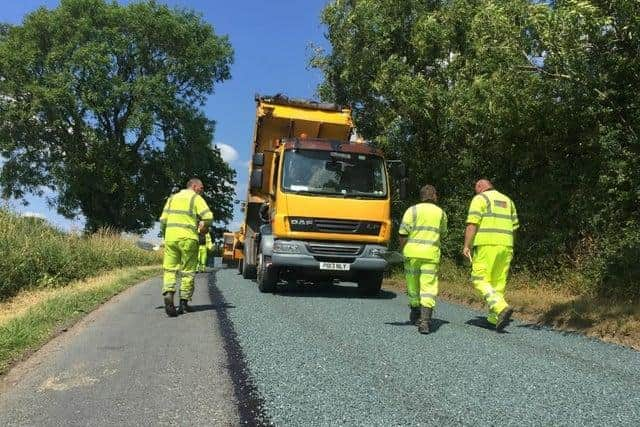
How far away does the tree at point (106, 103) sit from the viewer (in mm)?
29859

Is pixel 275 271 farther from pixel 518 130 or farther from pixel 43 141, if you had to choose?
pixel 43 141

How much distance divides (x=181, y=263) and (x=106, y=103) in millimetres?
23910

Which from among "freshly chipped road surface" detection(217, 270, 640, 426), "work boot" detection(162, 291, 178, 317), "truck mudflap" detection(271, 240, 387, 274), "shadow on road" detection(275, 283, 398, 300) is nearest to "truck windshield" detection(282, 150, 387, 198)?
"truck mudflap" detection(271, 240, 387, 274)

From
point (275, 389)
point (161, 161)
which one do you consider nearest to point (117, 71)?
point (161, 161)

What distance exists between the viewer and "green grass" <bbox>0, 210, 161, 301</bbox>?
1180 centimetres

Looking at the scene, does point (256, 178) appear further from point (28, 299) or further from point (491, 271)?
point (491, 271)

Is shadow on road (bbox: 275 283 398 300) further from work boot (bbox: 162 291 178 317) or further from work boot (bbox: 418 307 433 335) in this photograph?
work boot (bbox: 418 307 433 335)

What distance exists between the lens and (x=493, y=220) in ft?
24.7

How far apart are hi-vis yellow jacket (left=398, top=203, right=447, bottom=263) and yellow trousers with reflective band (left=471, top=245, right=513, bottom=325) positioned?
50cm

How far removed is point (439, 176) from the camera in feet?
51.5

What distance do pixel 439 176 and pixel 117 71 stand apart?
21.9 metres

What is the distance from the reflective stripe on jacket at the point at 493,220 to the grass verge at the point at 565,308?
58.2 inches

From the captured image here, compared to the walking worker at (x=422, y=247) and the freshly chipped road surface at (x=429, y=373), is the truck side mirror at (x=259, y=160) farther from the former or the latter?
the walking worker at (x=422, y=247)

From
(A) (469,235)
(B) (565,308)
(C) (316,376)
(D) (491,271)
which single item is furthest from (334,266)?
(C) (316,376)
